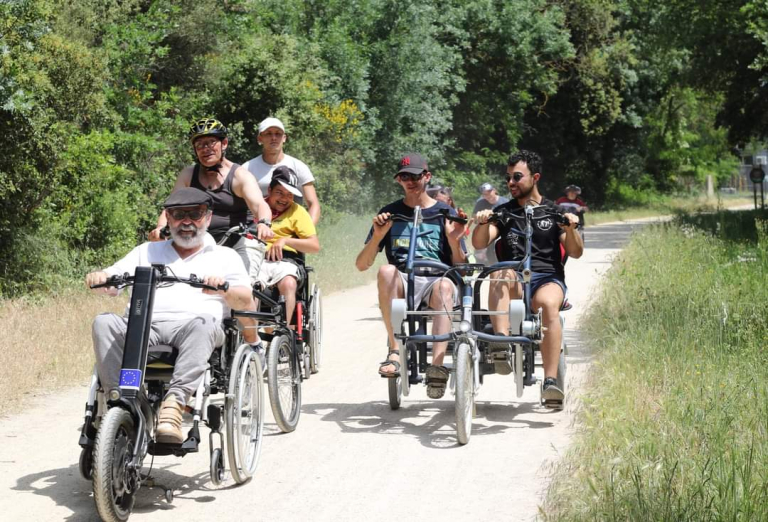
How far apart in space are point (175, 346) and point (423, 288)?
272cm

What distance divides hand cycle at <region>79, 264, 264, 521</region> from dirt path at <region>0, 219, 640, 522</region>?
10.2 inches

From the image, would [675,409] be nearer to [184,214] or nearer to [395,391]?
[395,391]

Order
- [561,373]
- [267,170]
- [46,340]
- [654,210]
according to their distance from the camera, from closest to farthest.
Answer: [561,373]
[267,170]
[46,340]
[654,210]

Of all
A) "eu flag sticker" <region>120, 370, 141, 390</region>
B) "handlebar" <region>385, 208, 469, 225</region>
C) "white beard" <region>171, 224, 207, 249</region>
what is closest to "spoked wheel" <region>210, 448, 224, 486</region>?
"eu flag sticker" <region>120, 370, 141, 390</region>

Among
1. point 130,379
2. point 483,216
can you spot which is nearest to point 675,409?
point 483,216

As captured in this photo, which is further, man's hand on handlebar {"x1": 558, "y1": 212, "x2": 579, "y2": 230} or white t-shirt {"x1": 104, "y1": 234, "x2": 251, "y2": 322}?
man's hand on handlebar {"x1": 558, "y1": 212, "x2": 579, "y2": 230}

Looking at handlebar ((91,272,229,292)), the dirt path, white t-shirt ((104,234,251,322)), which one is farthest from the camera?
white t-shirt ((104,234,251,322))

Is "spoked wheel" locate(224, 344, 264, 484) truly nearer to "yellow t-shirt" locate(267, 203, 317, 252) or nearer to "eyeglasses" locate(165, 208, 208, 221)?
"eyeglasses" locate(165, 208, 208, 221)

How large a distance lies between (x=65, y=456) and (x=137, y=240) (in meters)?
11.7

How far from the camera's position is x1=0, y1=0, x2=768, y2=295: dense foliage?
15109 millimetres

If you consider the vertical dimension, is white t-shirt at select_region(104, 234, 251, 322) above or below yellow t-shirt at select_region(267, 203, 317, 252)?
below

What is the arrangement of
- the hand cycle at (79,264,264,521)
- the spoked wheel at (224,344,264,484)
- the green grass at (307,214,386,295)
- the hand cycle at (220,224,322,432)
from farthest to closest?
the green grass at (307,214,386,295) → the hand cycle at (220,224,322,432) → the spoked wheel at (224,344,264,484) → the hand cycle at (79,264,264,521)

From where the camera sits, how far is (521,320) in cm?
766

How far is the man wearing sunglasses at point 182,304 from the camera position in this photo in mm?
5793
